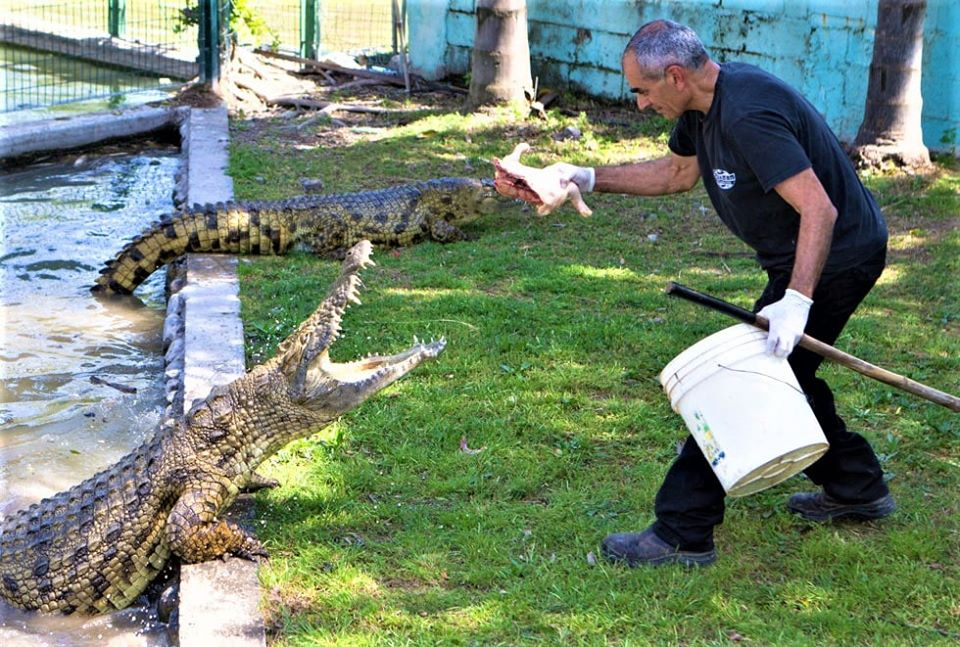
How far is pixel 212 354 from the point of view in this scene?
5.77 metres

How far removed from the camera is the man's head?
12.0 ft

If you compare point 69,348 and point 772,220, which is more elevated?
point 772,220

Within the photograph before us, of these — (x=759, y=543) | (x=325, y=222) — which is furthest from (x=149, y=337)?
(x=759, y=543)

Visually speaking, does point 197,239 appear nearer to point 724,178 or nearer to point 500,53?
point 500,53

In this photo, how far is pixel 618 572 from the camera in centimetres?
398

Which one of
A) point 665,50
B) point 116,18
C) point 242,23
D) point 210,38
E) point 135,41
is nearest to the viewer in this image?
point 665,50

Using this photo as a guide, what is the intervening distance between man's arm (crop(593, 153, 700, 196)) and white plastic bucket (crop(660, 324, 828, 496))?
3.00ft

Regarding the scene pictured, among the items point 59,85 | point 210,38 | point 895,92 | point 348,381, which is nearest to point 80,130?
point 210,38

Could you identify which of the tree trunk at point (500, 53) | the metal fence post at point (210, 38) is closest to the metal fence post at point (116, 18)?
the metal fence post at point (210, 38)

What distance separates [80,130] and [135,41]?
3.35m

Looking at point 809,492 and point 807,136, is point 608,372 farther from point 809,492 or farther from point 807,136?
point 807,136

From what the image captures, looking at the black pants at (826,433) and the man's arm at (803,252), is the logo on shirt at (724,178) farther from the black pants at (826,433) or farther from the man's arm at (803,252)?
the black pants at (826,433)

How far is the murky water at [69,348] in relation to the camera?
16.8ft

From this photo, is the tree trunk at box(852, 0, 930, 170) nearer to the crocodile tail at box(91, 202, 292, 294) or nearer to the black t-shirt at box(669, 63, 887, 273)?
the crocodile tail at box(91, 202, 292, 294)
